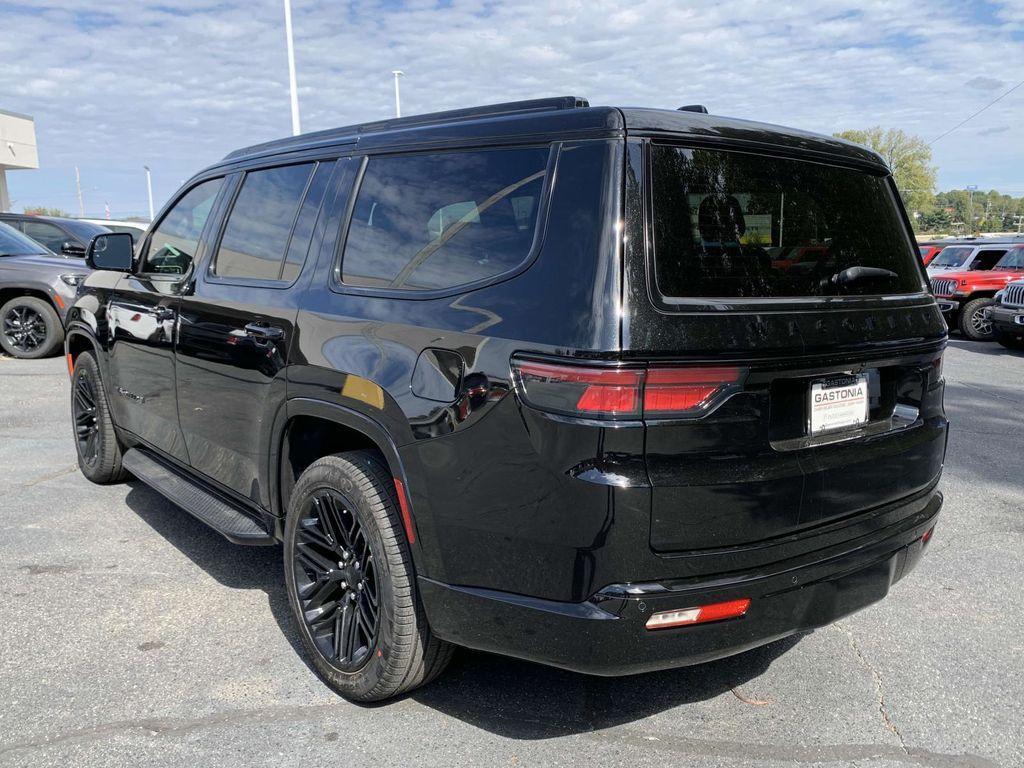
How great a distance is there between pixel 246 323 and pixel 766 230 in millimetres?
2040

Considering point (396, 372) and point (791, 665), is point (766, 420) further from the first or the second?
point (791, 665)

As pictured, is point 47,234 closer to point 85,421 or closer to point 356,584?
point 85,421

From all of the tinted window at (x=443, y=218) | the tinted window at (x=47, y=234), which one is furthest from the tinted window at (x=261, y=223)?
the tinted window at (x=47, y=234)

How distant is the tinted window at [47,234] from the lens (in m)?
14.0

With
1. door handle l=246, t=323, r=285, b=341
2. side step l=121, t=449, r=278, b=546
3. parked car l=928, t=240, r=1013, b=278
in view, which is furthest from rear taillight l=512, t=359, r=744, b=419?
parked car l=928, t=240, r=1013, b=278

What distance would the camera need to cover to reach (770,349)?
7.77ft

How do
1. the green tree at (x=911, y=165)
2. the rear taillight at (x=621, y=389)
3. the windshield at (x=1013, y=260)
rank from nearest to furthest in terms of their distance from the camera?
the rear taillight at (x=621, y=389), the windshield at (x=1013, y=260), the green tree at (x=911, y=165)

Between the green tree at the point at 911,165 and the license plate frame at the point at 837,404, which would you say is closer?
the license plate frame at the point at 837,404

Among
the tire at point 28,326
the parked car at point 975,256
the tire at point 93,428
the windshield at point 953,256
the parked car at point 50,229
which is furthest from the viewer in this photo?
the windshield at point 953,256

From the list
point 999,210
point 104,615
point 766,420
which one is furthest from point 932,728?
point 999,210

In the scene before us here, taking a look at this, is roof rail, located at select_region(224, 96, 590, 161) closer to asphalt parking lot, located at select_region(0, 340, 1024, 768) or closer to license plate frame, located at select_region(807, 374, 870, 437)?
license plate frame, located at select_region(807, 374, 870, 437)

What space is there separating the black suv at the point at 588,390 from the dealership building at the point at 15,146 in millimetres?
39319

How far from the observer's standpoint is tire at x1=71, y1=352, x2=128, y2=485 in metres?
5.07

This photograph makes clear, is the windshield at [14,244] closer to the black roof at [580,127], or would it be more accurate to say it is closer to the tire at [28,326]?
the tire at [28,326]
